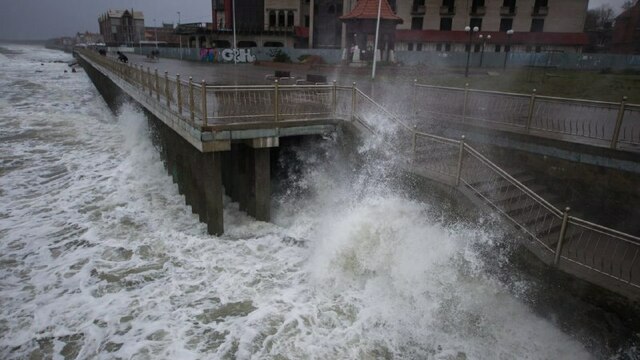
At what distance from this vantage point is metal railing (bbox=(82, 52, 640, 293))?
6598mm

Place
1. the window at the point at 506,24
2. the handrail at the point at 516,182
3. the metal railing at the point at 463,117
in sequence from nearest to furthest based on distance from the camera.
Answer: the handrail at the point at 516,182 < the metal railing at the point at 463,117 < the window at the point at 506,24

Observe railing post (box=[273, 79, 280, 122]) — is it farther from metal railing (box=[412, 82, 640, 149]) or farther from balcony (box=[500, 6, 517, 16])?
balcony (box=[500, 6, 517, 16])

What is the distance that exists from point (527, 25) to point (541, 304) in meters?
48.6

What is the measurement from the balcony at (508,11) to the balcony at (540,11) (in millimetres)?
2029

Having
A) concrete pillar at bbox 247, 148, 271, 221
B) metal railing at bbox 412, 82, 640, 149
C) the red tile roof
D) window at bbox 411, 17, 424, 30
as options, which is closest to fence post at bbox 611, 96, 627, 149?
metal railing at bbox 412, 82, 640, 149

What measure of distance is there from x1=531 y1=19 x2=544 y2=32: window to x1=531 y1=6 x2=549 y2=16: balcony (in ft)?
2.15

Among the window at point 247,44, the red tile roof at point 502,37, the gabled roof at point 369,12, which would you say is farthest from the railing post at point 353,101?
the window at point 247,44

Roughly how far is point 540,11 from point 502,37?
5.02m

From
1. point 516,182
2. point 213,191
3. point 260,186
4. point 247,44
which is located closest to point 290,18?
point 247,44

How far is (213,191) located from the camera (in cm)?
1017

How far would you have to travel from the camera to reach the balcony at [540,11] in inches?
1799

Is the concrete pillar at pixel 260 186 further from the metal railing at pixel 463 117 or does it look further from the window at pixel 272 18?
the window at pixel 272 18

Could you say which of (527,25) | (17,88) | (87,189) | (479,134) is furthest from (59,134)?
(527,25)

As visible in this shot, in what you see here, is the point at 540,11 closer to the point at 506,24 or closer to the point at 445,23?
the point at 506,24
